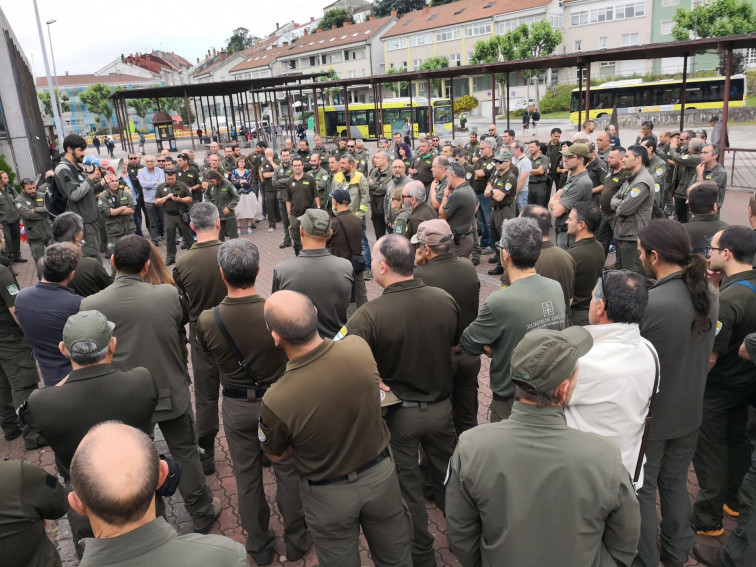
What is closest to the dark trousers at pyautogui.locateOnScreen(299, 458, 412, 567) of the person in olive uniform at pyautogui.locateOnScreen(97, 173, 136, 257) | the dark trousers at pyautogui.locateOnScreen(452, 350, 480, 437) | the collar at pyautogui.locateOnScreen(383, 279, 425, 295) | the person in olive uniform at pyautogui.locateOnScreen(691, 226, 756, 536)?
the collar at pyautogui.locateOnScreen(383, 279, 425, 295)

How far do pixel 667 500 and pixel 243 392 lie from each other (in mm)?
2759

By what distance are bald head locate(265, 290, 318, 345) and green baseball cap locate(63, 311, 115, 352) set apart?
951 millimetres

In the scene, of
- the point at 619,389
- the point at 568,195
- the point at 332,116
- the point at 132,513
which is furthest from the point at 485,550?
the point at 332,116

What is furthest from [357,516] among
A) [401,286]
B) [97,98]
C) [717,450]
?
[97,98]

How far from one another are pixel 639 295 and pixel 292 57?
80.0m

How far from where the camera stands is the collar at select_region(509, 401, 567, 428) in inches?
81.4

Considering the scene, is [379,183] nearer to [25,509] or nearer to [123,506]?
[25,509]

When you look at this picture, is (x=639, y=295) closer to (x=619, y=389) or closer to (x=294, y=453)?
(x=619, y=389)

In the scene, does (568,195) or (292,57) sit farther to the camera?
(292,57)

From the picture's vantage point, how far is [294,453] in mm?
2811

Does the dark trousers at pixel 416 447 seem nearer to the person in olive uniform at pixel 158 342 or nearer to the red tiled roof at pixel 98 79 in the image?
the person in olive uniform at pixel 158 342

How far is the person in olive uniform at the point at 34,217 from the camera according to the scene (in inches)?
408

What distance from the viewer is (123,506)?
62.4 inches

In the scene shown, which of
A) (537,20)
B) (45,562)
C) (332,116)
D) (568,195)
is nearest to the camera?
(45,562)
